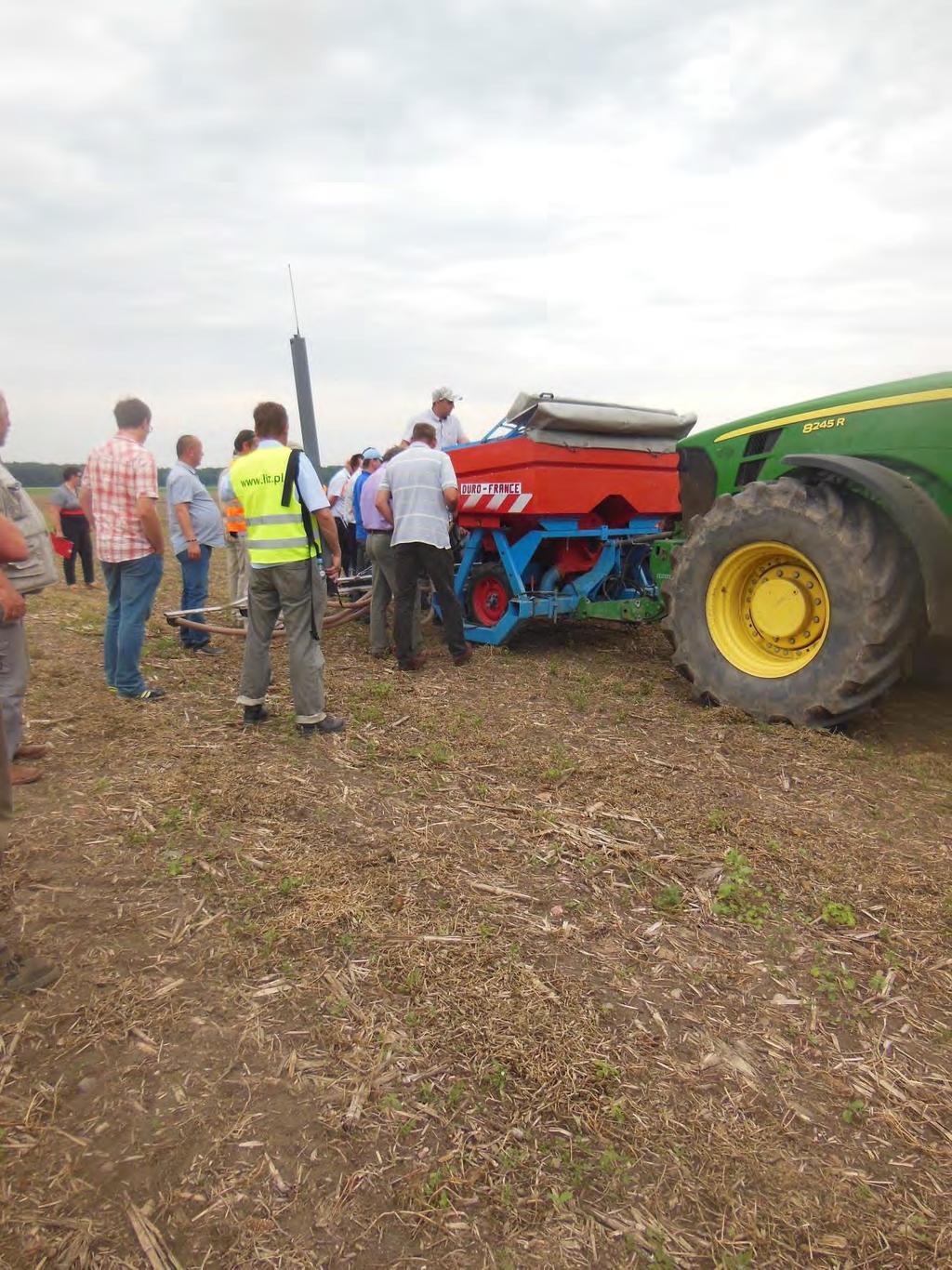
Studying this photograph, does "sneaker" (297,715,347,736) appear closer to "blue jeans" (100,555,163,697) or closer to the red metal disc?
"blue jeans" (100,555,163,697)

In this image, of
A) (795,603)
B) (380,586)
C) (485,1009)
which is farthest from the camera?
(380,586)

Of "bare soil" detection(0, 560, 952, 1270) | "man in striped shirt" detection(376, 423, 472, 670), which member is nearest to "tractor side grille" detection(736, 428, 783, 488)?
"bare soil" detection(0, 560, 952, 1270)

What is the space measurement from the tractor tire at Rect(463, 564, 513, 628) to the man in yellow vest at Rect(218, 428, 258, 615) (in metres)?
1.93

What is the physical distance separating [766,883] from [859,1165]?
1.10m

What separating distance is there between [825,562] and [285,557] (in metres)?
2.79

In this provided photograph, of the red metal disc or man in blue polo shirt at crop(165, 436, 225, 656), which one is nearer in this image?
man in blue polo shirt at crop(165, 436, 225, 656)

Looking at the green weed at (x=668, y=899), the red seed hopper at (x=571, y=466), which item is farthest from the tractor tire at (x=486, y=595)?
the green weed at (x=668, y=899)

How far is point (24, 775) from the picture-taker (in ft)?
12.2

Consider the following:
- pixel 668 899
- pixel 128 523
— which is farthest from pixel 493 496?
pixel 668 899

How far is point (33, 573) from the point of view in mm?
3746

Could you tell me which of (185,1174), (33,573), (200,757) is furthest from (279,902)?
(33,573)

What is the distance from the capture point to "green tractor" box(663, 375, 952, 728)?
3.77 m

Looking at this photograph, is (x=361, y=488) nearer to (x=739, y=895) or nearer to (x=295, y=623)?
(x=295, y=623)

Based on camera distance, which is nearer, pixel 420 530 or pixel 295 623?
pixel 295 623
